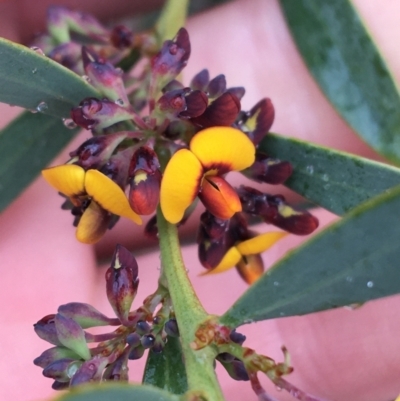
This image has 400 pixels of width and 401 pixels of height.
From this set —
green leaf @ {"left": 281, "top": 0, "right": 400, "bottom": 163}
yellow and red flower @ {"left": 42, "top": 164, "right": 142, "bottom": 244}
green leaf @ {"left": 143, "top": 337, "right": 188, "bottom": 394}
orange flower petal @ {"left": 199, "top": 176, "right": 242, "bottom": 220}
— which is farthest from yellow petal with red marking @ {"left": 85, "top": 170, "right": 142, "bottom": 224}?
green leaf @ {"left": 281, "top": 0, "right": 400, "bottom": 163}

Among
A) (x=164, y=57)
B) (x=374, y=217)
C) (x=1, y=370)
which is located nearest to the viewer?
(x=374, y=217)

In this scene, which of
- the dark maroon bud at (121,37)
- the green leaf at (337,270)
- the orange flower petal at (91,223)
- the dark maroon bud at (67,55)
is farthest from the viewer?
the dark maroon bud at (121,37)

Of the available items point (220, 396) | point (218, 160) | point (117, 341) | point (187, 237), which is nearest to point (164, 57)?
point (218, 160)

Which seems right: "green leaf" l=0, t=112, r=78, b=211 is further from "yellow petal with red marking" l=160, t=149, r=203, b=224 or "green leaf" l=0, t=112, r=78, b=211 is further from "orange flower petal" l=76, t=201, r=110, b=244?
"yellow petal with red marking" l=160, t=149, r=203, b=224

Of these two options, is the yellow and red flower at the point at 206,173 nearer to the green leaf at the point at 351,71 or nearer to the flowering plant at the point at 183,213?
the flowering plant at the point at 183,213

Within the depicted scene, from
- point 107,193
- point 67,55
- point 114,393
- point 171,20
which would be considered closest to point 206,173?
point 107,193

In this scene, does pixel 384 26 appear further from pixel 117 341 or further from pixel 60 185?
pixel 117 341

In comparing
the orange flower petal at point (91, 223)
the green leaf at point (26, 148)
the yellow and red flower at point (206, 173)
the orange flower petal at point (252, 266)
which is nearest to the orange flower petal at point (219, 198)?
the yellow and red flower at point (206, 173)
